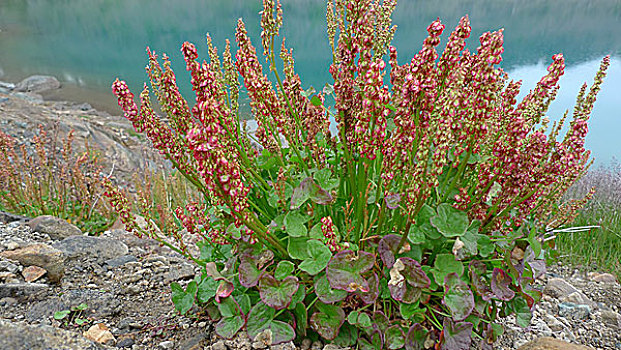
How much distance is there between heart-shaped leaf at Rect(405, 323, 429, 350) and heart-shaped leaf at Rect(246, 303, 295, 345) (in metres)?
0.43

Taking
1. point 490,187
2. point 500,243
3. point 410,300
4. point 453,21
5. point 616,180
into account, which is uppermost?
point 453,21

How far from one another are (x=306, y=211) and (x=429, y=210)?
18.8 inches

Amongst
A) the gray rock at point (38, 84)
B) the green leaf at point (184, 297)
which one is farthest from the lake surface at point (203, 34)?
the green leaf at point (184, 297)

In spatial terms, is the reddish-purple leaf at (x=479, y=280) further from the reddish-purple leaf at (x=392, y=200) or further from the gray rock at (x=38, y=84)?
the gray rock at (x=38, y=84)

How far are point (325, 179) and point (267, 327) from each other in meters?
0.60

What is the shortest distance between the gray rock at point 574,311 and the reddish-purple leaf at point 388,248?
152 centimetres

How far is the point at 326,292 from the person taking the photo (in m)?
1.43

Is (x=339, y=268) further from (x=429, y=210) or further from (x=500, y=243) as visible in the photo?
(x=500, y=243)

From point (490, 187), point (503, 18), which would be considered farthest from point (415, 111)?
point (503, 18)

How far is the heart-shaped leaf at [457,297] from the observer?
138 centimetres

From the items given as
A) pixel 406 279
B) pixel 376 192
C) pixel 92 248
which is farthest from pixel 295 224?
pixel 92 248

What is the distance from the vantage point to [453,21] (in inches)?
990

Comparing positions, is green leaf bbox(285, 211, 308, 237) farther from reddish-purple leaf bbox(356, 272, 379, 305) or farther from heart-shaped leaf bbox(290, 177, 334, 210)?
reddish-purple leaf bbox(356, 272, 379, 305)

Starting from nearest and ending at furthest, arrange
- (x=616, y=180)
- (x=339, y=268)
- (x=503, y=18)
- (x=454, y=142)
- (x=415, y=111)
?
(x=415, y=111) < (x=339, y=268) < (x=454, y=142) < (x=616, y=180) < (x=503, y=18)
